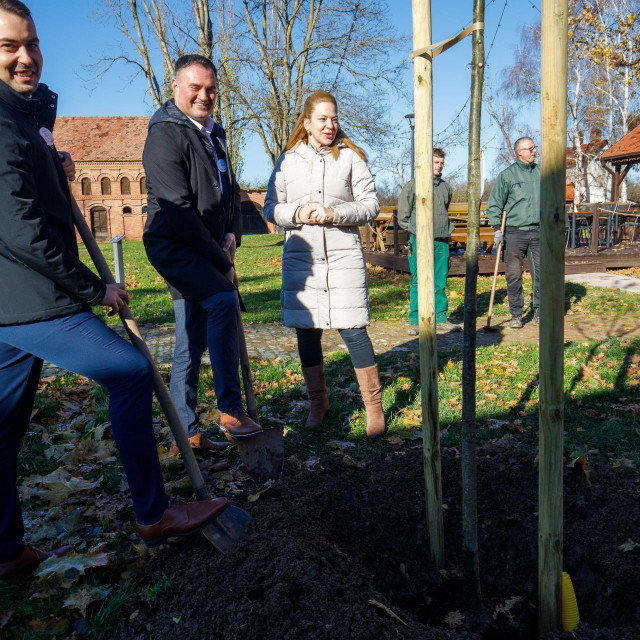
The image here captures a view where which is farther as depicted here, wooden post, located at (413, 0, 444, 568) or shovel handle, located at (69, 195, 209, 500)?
shovel handle, located at (69, 195, 209, 500)

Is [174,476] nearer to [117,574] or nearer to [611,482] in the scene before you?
[117,574]

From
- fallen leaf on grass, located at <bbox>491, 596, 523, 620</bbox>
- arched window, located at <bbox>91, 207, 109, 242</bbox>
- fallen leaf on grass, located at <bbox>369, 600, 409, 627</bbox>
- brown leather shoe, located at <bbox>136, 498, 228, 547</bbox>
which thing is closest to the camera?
fallen leaf on grass, located at <bbox>369, 600, 409, 627</bbox>

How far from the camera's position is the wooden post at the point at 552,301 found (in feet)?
5.79

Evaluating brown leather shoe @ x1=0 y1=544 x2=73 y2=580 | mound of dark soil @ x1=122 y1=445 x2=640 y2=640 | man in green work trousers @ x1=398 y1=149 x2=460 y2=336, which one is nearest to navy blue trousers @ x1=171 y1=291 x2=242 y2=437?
mound of dark soil @ x1=122 y1=445 x2=640 y2=640

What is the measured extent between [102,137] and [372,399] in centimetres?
5221

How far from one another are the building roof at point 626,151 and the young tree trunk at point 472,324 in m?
22.0

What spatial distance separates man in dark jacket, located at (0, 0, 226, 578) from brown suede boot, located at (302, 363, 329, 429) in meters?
1.92

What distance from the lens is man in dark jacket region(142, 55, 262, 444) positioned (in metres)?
3.55

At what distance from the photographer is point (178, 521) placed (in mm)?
2643

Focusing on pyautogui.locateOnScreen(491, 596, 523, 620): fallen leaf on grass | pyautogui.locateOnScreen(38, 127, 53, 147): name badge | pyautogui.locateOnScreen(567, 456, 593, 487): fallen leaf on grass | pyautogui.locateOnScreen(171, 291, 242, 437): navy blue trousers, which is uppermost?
pyautogui.locateOnScreen(38, 127, 53, 147): name badge

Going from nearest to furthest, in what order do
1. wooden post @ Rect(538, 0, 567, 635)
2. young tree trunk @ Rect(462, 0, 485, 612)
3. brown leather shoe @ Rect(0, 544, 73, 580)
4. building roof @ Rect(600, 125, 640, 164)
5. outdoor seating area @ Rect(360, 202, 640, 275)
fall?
1. wooden post @ Rect(538, 0, 567, 635)
2. young tree trunk @ Rect(462, 0, 485, 612)
3. brown leather shoe @ Rect(0, 544, 73, 580)
4. outdoor seating area @ Rect(360, 202, 640, 275)
5. building roof @ Rect(600, 125, 640, 164)

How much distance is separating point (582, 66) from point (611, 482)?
42.7m

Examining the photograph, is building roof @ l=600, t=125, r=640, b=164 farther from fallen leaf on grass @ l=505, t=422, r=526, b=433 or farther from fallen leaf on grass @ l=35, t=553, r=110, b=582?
fallen leaf on grass @ l=35, t=553, r=110, b=582

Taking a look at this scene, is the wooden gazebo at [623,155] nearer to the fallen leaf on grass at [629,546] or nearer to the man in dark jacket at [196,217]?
the man in dark jacket at [196,217]
